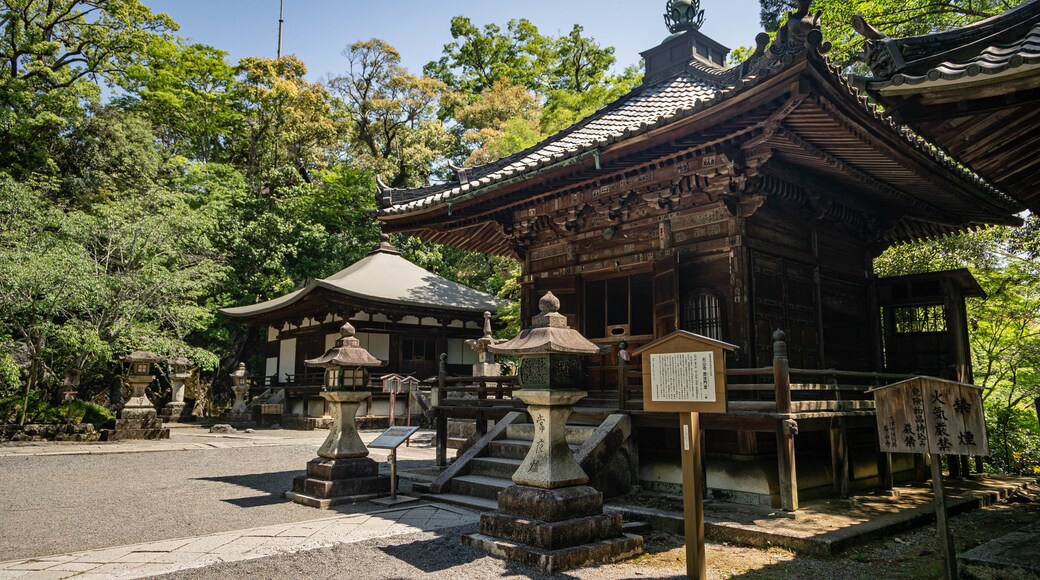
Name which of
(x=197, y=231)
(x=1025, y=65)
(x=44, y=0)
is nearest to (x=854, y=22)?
(x=1025, y=65)

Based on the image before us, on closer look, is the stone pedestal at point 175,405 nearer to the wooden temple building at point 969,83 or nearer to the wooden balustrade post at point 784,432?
the wooden balustrade post at point 784,432

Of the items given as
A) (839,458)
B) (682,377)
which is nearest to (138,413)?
(682,377)

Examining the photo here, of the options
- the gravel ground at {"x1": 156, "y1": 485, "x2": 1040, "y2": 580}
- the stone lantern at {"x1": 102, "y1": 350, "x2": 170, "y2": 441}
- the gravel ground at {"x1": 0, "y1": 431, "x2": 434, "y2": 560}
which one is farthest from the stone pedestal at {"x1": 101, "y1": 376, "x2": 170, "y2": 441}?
the gravel ground at {"x1": 156, "y1": 485, "x2": 1040, "y2": 580}

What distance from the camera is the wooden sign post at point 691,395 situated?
190 inches

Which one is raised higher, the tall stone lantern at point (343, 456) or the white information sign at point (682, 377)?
the white information sign at point (682, 377)

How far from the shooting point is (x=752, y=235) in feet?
26.6

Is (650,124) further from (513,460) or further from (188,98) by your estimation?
(188,98)

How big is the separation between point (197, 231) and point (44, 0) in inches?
660

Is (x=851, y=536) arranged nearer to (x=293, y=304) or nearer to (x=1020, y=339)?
(x=1020, y=339)

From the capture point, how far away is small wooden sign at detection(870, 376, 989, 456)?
171 inches

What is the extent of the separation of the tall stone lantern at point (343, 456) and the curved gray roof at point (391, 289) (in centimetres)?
1112

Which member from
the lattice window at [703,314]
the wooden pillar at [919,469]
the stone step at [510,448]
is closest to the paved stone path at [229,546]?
the stone step at [510,448]

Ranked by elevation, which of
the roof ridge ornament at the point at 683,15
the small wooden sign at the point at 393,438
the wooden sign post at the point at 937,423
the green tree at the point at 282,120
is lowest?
the small wooden sign at the point at 393,438

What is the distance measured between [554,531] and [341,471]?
428 centimetres
